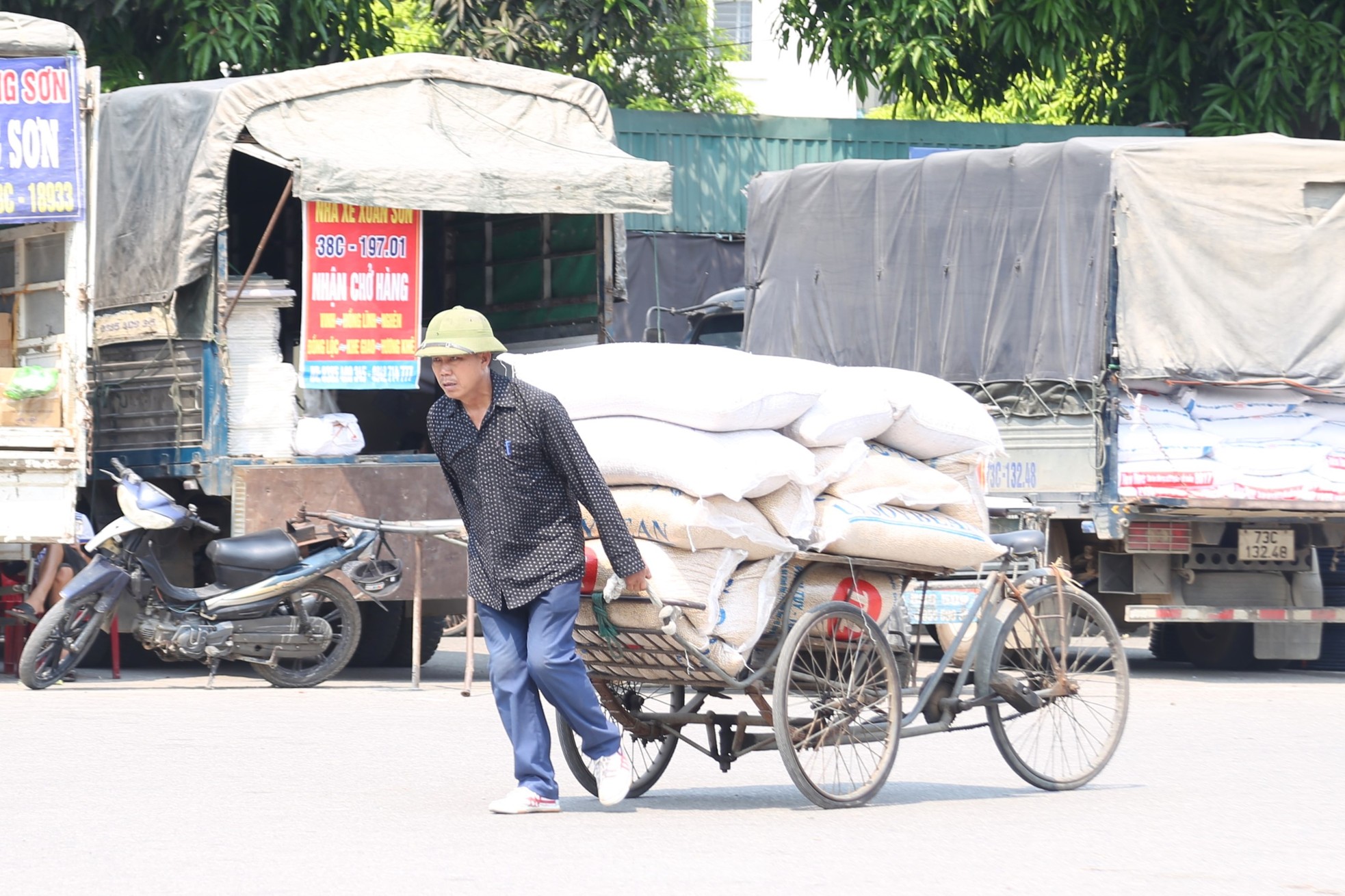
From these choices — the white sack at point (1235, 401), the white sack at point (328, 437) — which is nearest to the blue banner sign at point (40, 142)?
the white sack at point (328, 437)

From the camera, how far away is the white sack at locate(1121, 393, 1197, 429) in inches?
485

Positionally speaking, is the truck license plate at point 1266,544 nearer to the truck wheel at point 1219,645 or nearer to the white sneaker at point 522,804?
the truck wheel at point 1219,645

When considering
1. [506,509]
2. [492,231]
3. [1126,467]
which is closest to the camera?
[506,509]

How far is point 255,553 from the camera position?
11422 mm

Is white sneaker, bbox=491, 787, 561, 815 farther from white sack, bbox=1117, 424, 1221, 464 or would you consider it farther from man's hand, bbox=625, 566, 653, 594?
white sack, bbox=1117, 424, 1221, 464

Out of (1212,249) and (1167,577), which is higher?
(1212,249)

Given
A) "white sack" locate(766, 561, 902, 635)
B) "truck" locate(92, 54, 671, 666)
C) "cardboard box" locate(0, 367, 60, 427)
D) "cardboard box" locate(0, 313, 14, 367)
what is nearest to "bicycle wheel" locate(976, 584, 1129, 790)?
"white sack" locate(766, 561, 902, 635)

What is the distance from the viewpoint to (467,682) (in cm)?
1141

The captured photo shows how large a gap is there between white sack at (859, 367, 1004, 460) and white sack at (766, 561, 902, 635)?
50 centimetres

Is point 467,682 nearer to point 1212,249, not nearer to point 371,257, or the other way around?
point 371,257

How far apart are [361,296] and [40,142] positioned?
2048mm

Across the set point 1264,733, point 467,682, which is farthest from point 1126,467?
point 467,682

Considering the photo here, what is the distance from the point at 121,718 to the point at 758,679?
4154 millimetres

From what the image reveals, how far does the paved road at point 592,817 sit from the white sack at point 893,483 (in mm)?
1104
